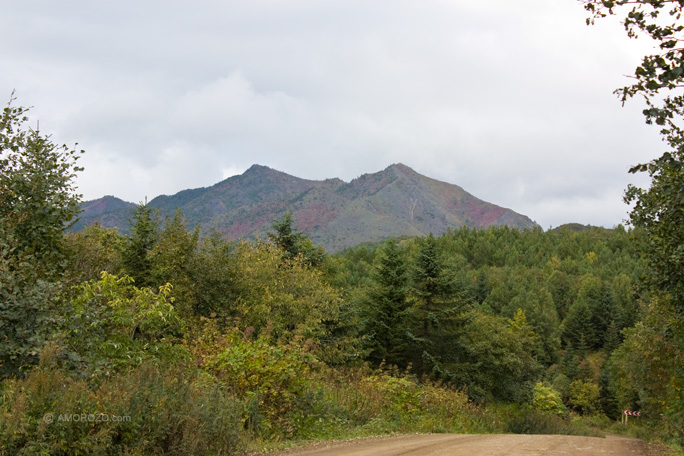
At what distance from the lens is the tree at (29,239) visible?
7762 millimetres

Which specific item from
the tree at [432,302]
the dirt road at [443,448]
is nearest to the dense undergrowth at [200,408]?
the dirt road at [443,448]

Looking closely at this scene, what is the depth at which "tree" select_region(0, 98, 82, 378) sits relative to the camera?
776 cm

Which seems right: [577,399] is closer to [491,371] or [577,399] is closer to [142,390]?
[491,371]

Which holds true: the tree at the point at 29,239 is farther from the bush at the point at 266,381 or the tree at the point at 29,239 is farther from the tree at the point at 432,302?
the tree at the point at 432,302

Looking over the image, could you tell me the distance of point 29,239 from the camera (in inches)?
374

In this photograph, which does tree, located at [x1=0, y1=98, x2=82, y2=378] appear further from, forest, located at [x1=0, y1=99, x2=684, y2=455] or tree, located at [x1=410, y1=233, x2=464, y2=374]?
tree, located at [x1=410, y1=233, x2=464, y2=374]

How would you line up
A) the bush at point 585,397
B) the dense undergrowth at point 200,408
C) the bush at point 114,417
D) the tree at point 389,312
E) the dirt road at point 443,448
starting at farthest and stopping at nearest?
the bush at point 585,397, the tree at point 389,312, the dirt road at point 443,448, the dense undergrowth at point 200,408, the bush at point 114,417

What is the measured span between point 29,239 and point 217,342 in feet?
16.1

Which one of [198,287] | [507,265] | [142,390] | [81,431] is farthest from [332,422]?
[507,265]

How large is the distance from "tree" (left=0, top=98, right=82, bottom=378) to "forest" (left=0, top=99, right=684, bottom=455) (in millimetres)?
26

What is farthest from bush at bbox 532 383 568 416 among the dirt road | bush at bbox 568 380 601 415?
the dirt road

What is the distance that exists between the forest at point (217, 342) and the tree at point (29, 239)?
26 millimetres

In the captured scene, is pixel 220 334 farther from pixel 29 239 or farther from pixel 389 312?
pixel 389 312

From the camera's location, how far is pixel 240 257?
29391 mm
